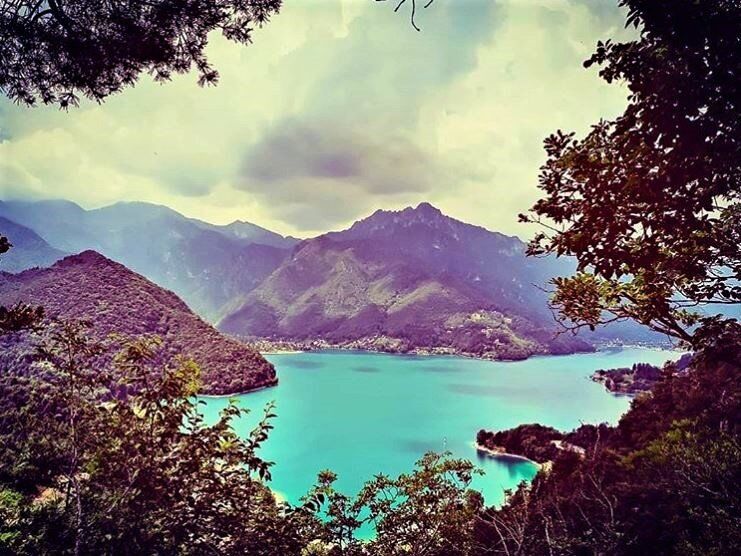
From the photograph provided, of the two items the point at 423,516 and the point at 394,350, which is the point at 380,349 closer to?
the point at 394,350

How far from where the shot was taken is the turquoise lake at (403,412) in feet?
101

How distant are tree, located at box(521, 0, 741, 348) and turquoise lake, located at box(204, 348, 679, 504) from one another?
11.5m

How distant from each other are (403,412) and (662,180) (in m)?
50.5

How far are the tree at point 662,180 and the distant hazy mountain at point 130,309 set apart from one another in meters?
54.0

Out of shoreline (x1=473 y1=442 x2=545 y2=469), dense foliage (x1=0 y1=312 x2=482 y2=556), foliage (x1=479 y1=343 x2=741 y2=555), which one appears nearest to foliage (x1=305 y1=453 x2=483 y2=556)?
foliage (x1=479 y1=343 x2=741 y2=555)

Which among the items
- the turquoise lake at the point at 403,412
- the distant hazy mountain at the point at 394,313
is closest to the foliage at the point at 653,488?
the turquoise lake at the point at 403,412

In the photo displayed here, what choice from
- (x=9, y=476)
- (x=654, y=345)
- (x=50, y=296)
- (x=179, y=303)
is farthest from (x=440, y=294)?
(x=9, y=476)

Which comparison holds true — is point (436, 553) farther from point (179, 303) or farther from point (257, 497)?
point (179, 303)

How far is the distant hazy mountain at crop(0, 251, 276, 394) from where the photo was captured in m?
54.3

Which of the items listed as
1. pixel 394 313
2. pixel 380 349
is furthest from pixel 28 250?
pixel 380 349

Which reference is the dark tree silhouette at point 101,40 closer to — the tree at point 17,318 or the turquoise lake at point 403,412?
the tree at point 17,318

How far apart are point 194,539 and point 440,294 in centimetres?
14654

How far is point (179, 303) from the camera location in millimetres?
69688

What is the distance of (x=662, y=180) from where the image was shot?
8.34 feet
